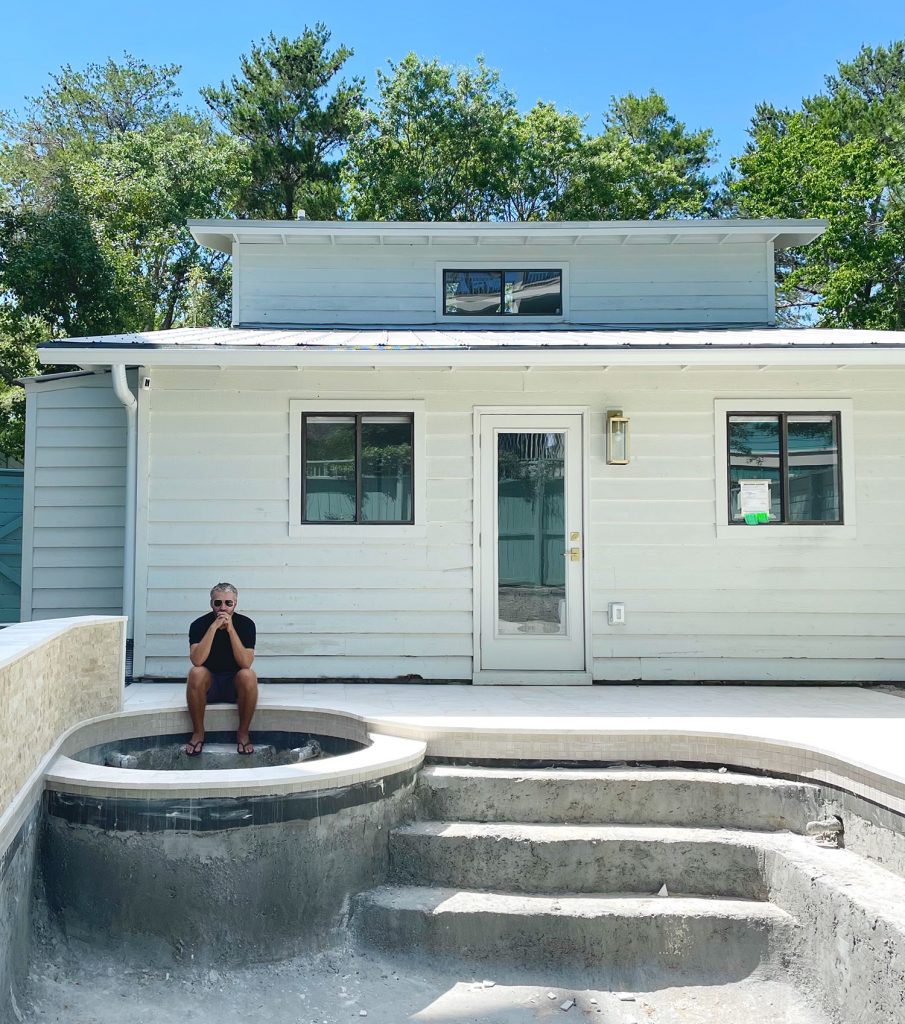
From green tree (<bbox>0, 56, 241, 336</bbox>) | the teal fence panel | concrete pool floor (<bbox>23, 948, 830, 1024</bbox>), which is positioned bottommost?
concrete pool floor (<bbox>23, 948, 830, 1024</bbox>)

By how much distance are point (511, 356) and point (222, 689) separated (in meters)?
2.86

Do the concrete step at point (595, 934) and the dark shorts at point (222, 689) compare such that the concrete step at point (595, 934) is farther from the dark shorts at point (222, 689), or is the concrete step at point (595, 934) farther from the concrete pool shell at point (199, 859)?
the dark shorts at point (222, 689)

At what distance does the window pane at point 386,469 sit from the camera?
6805mm

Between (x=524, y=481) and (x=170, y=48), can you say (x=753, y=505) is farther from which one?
(x=170, y=48)

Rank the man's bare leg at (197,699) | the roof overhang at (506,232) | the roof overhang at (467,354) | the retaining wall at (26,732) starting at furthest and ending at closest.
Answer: the roof overhang at (506,232) → the roof overhang at (467,354) → the man's bare leg at (197,699) → the retaining wall at (26,732)

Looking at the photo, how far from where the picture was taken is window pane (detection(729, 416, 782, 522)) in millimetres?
6848

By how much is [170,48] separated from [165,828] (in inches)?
1025

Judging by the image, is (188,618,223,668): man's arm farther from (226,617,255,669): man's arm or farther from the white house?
the white house

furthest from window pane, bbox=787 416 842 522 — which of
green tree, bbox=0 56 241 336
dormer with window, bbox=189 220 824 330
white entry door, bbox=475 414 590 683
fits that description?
green tree, bbox=0 56 241 336

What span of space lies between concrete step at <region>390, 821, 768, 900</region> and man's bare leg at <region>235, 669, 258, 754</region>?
4.45ft

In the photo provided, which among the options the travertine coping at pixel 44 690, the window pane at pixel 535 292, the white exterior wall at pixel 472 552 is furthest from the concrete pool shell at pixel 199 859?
the window pane at pixel 535 292

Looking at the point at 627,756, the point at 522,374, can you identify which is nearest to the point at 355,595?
the point at 522,374

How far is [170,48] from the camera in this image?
24.6 metres

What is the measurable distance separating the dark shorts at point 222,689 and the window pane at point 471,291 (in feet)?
15.0
